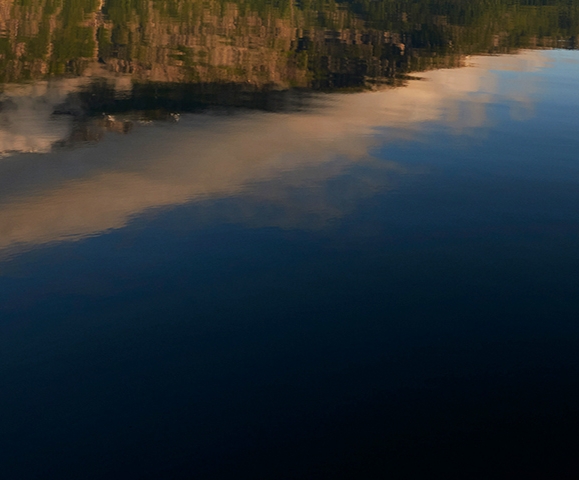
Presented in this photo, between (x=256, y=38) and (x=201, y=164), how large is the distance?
3831 cm

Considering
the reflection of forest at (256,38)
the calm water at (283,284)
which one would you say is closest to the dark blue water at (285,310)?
the calm water at (283,284)

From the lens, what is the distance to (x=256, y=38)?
59312 mm

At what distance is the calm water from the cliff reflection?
5.0 inches

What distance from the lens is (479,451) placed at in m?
12.1

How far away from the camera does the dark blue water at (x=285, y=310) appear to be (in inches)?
473

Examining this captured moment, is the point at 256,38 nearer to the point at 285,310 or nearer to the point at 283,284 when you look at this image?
the point at 283,284

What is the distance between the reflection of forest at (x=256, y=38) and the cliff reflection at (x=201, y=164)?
8.67 metres

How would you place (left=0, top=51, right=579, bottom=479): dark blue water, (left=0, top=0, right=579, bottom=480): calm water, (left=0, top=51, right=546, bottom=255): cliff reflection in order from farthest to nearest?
(left=0, top=51, right=546, bottom=255): cliff reflection
(left=0, top=0, right=579, bottom=480): calm water
(left=0, top=51, right=579, bottom=479): dark blue water

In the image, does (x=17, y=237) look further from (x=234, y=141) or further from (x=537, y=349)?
(x=537, y=349)

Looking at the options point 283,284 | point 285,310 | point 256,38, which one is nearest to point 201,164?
point 283,284

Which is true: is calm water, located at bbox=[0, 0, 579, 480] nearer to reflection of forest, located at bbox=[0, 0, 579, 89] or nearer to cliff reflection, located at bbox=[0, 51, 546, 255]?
cliff reflection, located at bbox=[0, 51, 546, 255]

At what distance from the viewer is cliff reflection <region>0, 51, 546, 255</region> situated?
794 inches

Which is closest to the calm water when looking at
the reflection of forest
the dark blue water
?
the dark blue water

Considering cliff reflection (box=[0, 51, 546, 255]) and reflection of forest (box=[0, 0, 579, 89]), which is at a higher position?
reflection of forest (box=[0, 0, 579, 89])
